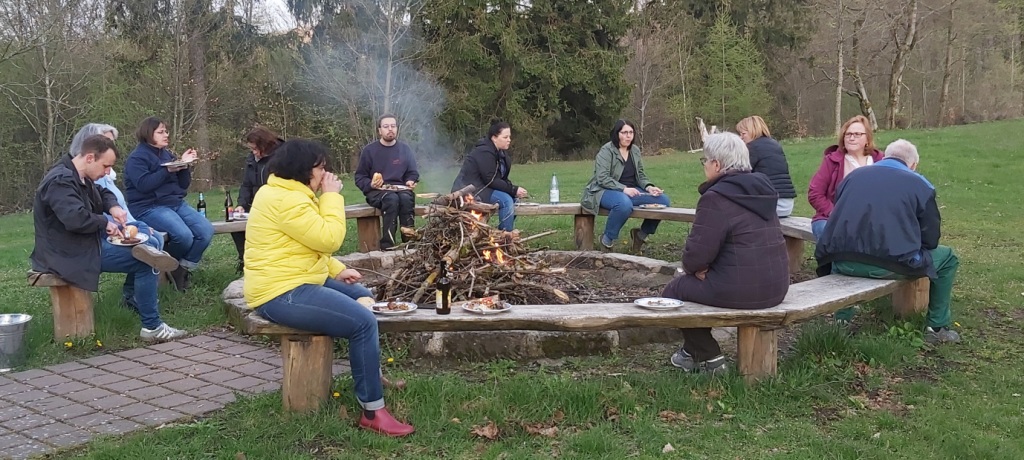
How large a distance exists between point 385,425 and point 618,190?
475 cm

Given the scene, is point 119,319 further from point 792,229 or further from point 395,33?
point 395,33

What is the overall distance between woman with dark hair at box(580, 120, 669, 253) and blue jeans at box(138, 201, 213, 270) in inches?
141

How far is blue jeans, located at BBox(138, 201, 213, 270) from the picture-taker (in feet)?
20.2

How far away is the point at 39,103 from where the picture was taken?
698 inches

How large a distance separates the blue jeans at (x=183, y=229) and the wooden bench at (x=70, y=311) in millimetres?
1213

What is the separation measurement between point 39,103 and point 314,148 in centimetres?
1749

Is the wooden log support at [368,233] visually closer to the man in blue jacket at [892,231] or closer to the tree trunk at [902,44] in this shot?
the man in blue jacket at [892,231]

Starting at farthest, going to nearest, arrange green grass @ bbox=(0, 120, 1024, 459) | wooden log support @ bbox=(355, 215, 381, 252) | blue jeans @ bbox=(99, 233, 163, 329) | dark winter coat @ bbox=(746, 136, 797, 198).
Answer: wooden log support @ bbox=(355, 215, 381, 252) → dark winter coat @ bbox=(746, 136, 797, 198) → blue jeans @ bbox=(99, 233, 163, 329) → green grass @ bbox=(0, 120, 1024, 459)

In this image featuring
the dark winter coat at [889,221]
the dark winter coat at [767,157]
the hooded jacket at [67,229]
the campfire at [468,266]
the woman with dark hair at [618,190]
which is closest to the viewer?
the dark winter coat at [889,221]

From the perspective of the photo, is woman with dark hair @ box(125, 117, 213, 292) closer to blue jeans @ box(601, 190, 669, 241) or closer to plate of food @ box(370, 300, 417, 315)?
plate of food @ box(370, 300, 417, 315)

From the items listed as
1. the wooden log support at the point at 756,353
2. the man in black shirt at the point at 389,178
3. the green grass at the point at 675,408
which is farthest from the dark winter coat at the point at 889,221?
the man in black shirt at the point at 389,178

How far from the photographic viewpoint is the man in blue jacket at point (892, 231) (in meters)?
4.52

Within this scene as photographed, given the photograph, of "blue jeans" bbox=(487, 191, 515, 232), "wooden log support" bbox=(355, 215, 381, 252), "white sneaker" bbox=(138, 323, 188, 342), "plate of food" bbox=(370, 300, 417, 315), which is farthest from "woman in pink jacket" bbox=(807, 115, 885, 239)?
"white sneaker" bbox=(138, 323, 188, 342)

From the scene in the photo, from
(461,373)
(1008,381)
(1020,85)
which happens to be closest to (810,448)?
(1008,381)
